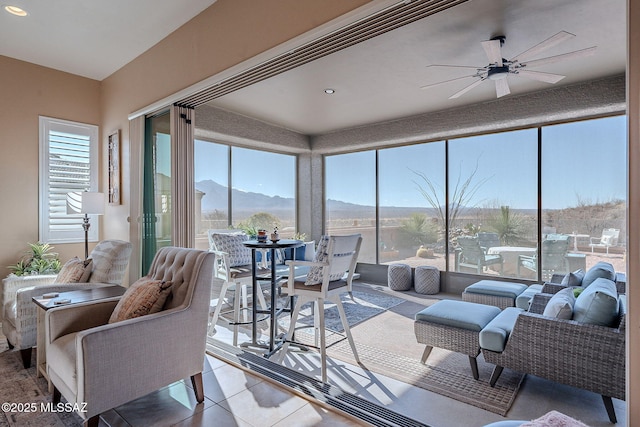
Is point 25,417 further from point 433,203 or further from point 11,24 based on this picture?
point 433,203

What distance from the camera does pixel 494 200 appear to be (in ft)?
18.7

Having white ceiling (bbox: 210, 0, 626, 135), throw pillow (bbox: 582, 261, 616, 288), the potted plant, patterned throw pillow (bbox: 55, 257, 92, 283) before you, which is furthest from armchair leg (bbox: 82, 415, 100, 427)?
throw pillow (bbox: 582, 261, 616, 288)

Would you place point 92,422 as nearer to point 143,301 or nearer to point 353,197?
point 143,301

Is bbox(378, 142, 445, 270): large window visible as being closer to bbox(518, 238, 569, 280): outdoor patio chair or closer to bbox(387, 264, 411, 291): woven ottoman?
bbox(387, 264, 411, 291): woven ottoman

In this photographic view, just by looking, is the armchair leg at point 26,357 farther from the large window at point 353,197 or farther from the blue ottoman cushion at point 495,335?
the large window at point 353,197

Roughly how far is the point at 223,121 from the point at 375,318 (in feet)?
12.1

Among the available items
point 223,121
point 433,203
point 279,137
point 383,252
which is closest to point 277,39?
point 223,121

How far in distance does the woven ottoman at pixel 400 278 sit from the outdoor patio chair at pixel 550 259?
1810 mm

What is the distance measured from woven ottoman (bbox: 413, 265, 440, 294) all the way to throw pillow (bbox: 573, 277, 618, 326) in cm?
345

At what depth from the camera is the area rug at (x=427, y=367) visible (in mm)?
2656

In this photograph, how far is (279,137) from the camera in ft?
21.6

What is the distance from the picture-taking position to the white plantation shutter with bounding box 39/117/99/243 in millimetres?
4352

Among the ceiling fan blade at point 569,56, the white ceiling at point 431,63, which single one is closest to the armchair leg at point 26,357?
the white ceiling at point 431,63

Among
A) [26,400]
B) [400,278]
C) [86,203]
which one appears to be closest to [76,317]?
[26,400]
